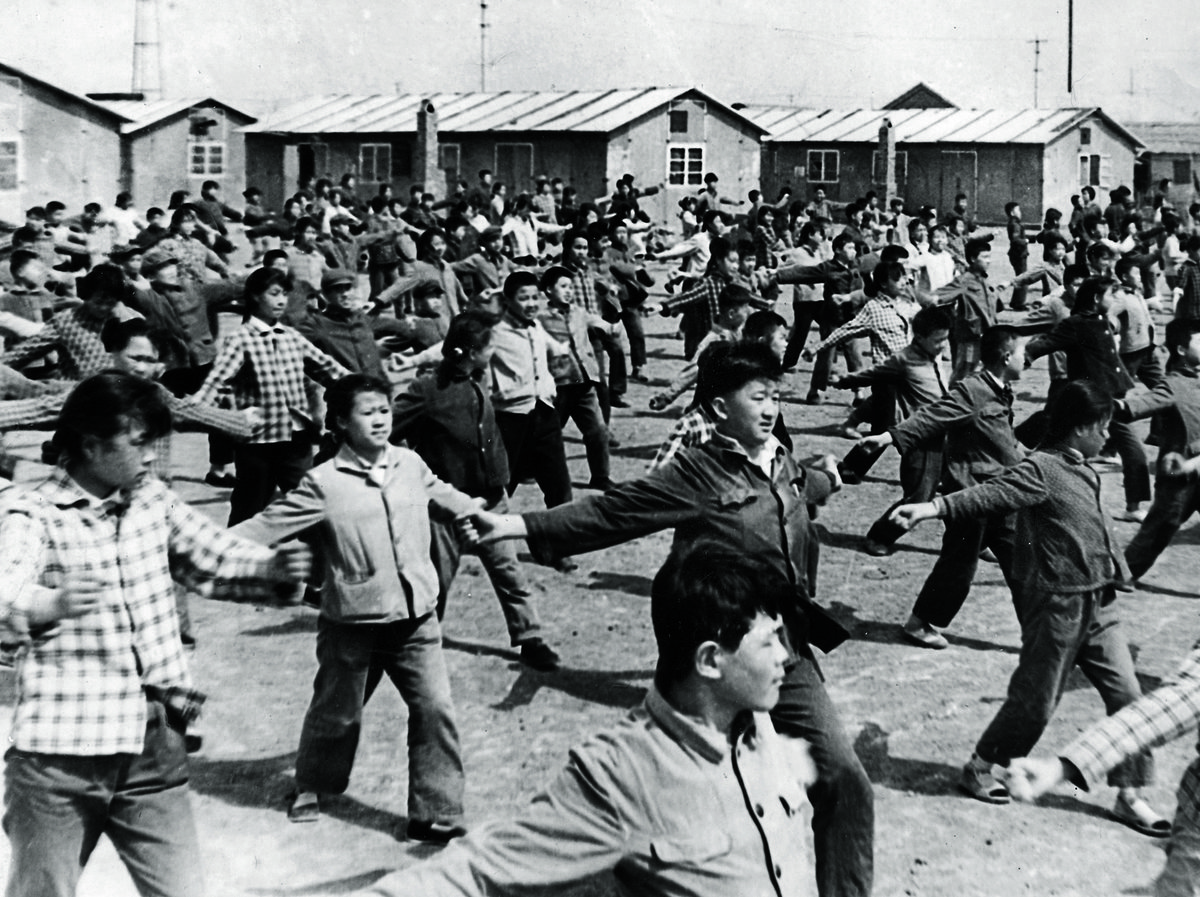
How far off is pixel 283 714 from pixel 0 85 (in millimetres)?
29340

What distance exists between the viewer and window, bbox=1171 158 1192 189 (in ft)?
191

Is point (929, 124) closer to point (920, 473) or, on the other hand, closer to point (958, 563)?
point (920, 473)

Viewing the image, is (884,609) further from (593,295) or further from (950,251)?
(950,251)

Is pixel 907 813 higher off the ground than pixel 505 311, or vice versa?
pixel 505 311

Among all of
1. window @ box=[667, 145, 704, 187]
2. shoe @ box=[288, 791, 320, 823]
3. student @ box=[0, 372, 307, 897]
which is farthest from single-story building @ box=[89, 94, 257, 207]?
student @ box=[0, 372, 307, 897]

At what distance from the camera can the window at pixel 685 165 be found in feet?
161

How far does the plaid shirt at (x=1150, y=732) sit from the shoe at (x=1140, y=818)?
2381mm

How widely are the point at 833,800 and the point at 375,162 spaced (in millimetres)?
47763

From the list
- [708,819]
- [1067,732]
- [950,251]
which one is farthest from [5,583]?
[950,251]

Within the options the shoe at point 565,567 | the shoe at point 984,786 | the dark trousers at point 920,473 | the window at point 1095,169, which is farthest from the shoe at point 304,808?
the window at point 1095,169

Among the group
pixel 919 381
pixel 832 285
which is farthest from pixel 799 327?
pixel 919 381

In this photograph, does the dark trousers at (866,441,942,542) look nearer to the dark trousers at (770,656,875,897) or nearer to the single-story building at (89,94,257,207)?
the dark trousers at (770,656,875,897)

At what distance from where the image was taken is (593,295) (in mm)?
14883

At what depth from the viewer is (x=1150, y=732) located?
3.96 meters
